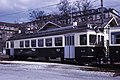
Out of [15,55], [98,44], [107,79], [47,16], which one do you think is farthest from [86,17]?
[107,79]

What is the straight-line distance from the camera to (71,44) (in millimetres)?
23016

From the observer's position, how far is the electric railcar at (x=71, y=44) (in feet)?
71.1

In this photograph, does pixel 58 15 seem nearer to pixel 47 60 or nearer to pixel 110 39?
pixel 47 60

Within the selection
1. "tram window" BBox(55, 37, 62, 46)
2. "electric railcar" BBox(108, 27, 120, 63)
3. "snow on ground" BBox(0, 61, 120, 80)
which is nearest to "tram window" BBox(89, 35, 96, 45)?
"electric railcar" BBox(108, 27, 120, 63)

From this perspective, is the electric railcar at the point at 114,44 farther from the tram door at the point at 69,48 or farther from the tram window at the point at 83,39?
the tram door at the point at 69,48

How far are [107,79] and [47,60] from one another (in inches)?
632

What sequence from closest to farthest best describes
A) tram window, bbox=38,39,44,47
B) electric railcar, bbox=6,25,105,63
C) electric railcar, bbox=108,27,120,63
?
electric railcar, bbox=108,27,120,63 < electric railcar, bbox=6,25,105,63 < tram window, bbox=38,39,44,47

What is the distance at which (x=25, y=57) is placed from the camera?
103 feet

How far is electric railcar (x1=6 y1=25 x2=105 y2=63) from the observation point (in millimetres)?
21656

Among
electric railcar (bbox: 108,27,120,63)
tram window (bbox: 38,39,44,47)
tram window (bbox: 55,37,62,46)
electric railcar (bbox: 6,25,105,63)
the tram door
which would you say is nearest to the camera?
electric railcar (bbox: 108,27,120,63)

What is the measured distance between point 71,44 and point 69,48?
0.43 meters

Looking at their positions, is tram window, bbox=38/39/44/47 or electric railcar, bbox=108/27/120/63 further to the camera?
tram window, bbox=38/39/44/47

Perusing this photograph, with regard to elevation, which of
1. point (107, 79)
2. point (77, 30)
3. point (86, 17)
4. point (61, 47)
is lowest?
point (107, 79)

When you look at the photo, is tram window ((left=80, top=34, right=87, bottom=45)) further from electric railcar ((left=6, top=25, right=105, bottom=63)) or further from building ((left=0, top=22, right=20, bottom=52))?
building ((left=0, top=22, right=20, bottom=52))
